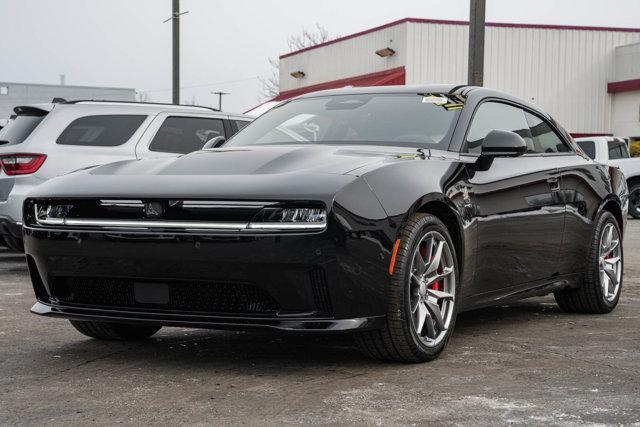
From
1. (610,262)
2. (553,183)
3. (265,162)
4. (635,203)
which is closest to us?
(265,162)

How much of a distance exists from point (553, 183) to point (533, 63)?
26.7 metres

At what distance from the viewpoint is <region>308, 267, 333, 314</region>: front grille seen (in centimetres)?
469

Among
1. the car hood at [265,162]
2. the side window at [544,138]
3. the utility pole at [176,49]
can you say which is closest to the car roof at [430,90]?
the side window at [544,138]

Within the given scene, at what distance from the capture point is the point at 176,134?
11.1 meters

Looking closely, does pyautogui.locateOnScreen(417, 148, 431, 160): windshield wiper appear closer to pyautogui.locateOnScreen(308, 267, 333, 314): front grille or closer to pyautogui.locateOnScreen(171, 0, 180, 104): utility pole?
pyautogui.locateOnScreen(308, 267, 333, 314): front grille

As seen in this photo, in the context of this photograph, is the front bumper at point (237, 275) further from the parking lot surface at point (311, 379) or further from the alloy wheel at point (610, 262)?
the alloy wheel at point (610, 262)

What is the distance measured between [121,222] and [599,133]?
99.4ft

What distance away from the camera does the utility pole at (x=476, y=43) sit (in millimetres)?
14211

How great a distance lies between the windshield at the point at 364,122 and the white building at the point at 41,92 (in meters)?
65.4

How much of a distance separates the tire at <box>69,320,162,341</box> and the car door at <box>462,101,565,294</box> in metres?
1.85

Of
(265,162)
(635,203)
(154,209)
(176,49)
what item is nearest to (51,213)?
(154,209)

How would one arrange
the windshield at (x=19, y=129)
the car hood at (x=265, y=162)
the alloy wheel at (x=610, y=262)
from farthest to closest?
the windshield at (x=19, y=129) → the alloy wheel at (x=610, y=262) → the car hood at (x=265, y=162)

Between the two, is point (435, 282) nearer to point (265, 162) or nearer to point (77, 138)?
point (265, 162)

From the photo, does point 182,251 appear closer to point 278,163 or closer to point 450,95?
point 278,163
